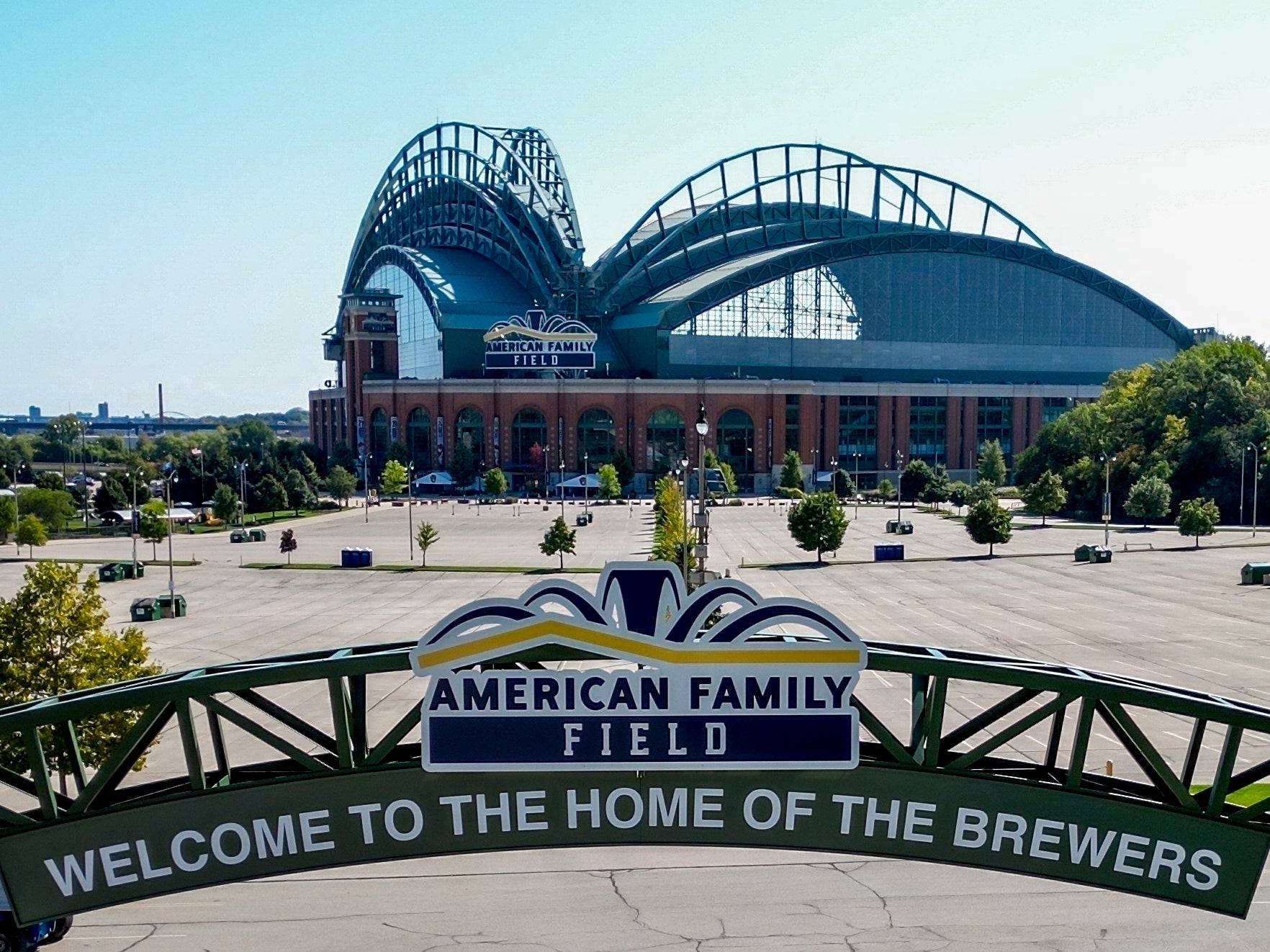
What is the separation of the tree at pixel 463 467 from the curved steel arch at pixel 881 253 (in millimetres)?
27743

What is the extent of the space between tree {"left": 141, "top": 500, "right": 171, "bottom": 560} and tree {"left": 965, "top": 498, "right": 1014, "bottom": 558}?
54294 millimetres

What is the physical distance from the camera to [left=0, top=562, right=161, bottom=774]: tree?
23156 millimetres

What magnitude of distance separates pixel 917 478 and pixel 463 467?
169ft

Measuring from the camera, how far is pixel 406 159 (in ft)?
541

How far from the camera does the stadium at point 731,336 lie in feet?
406

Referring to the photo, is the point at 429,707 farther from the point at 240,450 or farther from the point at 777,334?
the point at 240,450

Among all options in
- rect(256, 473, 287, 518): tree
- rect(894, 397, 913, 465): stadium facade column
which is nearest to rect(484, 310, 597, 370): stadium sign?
rect(256, 473, 287, 518): tree

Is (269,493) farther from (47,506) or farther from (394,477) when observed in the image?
(47,506)

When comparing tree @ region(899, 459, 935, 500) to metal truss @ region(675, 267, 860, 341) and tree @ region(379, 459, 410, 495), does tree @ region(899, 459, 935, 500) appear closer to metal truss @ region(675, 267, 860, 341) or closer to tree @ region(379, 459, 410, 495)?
metal truss @ region(675, 267, 860, 341)

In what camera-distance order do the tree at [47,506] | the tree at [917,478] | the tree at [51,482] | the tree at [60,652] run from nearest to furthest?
1. the tree at [60,652]
2. the tree at [47,506]
3. the tree at [51,482]
4. the tree at [917,478]

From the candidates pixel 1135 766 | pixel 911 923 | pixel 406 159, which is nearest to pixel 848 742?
pixel 911 923

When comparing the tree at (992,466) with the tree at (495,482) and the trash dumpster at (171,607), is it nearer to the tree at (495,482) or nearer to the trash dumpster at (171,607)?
the tree at (495,482)

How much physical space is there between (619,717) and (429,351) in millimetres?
130716

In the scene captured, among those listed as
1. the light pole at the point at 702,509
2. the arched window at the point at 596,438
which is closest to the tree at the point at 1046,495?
the arched window at the point at 596,438
